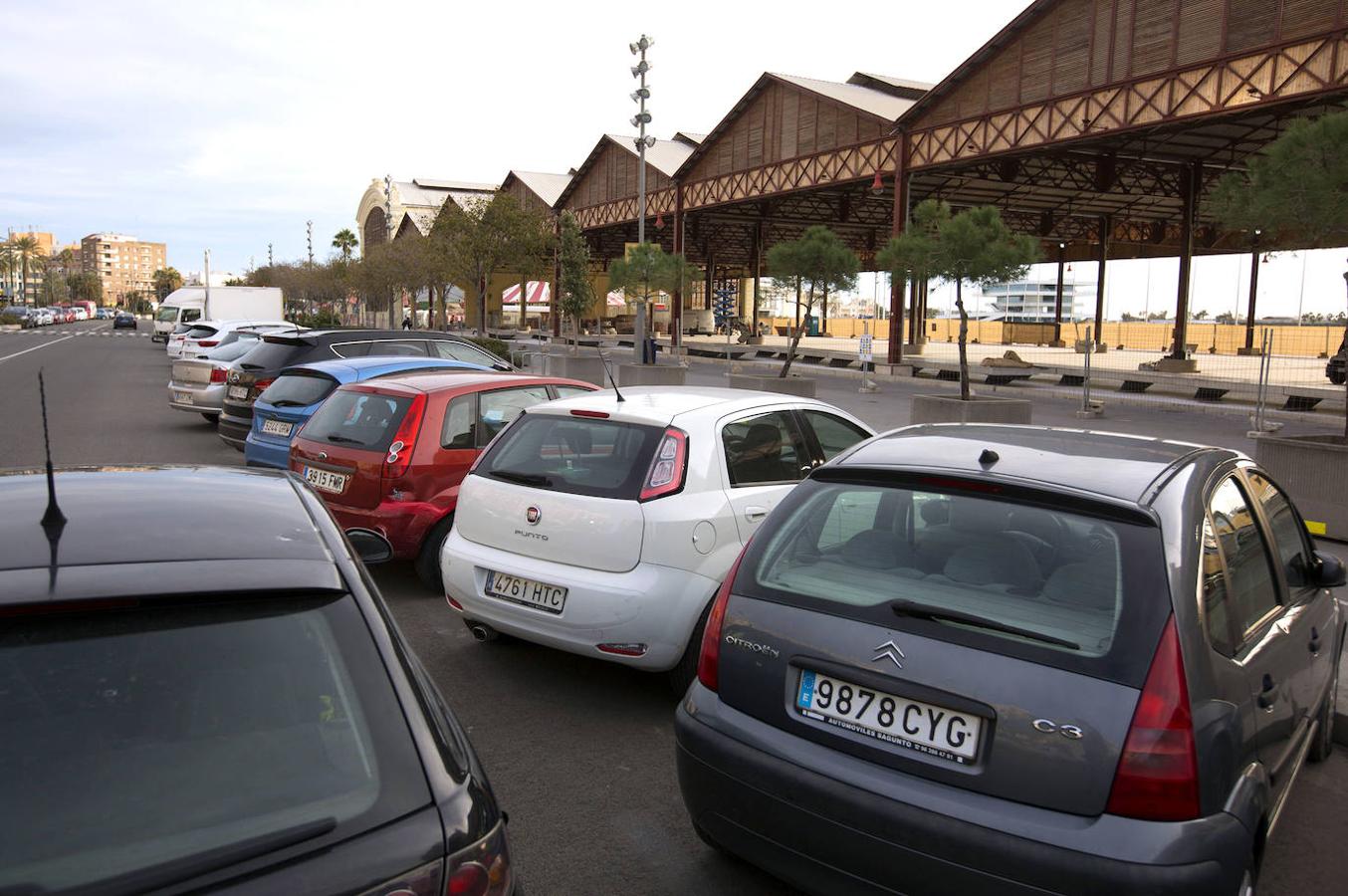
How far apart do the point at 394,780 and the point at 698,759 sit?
1.52 m

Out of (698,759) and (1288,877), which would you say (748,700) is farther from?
(1288,877)

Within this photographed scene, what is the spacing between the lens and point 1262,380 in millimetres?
16250

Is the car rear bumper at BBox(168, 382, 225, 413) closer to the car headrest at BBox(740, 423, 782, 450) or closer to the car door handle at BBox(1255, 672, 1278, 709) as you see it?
the car headrest at BBox(740, 423, 782, 450)

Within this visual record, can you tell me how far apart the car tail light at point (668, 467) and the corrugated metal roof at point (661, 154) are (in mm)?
37937

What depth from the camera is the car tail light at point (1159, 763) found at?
7.72ft

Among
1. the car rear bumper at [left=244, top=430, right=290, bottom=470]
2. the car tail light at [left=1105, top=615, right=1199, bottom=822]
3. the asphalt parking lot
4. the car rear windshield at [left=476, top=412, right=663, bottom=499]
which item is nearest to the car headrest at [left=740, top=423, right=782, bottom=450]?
the car rear windshield at [left=476, top=412, right=663, bottom=499]

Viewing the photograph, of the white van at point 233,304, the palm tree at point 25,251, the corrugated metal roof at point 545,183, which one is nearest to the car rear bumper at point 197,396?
the white van at point 233,304

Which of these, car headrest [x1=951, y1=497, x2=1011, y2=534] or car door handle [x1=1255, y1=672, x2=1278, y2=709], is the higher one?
car headrest [x1=951, y1=497, x2=1011, y2=534]

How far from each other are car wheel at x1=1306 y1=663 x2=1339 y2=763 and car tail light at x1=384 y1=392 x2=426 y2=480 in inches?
211

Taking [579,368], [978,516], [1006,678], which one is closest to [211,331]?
[579,368]

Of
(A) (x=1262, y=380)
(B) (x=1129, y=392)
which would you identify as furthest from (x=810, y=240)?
(A) (x=1262, y=380)

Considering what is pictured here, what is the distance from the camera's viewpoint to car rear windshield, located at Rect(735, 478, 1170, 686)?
8.36 ft

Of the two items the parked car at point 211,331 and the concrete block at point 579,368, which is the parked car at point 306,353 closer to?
the parked car at point 211,331

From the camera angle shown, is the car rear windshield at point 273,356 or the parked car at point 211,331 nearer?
the car rear windshield at point 273,356
